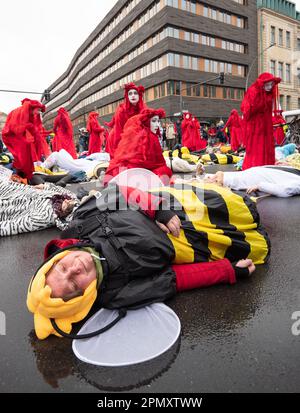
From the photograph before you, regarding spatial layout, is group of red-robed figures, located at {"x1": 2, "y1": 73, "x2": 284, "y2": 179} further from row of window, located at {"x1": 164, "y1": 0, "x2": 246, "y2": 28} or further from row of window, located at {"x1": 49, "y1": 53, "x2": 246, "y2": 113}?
row of window, located at {"x1": 164, "y1": 0, "x2": 246, "y2": 28}

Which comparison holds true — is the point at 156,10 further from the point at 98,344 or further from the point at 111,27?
the point at 98,344

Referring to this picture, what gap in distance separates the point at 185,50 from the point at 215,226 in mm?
33172

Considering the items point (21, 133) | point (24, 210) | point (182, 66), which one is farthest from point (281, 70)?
point (24, 210)

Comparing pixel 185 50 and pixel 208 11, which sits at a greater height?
pixel 208 11

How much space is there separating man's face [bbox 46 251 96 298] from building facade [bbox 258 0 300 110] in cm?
4002

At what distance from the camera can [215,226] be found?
2.41 metres

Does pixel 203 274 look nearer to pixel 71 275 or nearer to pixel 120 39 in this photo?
pixel 71 275

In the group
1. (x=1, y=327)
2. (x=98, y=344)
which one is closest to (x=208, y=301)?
(x=98, y=344)

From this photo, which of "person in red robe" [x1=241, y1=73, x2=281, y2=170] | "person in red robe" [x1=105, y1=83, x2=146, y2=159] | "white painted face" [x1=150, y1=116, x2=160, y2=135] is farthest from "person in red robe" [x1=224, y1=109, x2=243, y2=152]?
"white painted face" [x1=150, y1=116, x2=160, y2=135]

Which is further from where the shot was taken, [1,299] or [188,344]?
[1,299]

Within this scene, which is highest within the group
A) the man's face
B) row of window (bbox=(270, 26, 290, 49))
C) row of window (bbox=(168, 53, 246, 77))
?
row of window (bbox=(270, 26, 290, 49))

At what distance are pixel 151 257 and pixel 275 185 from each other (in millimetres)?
3794

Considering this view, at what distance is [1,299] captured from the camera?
235cm

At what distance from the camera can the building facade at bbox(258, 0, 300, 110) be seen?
120 ft
